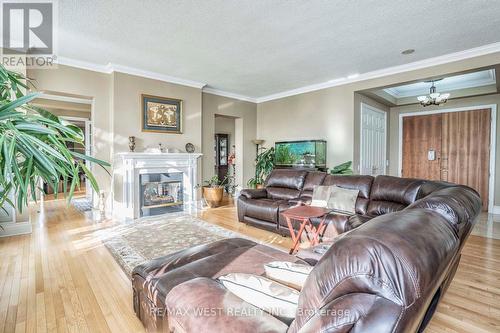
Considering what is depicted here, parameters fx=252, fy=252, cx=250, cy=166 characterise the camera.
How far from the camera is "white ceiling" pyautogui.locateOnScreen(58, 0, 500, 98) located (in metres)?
2.70

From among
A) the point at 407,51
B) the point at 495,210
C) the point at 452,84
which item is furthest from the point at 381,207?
the point at 452,84

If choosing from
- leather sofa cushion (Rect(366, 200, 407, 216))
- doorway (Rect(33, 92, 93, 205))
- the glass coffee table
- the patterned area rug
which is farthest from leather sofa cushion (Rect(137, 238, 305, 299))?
doorway (Rect(33, 92, 93, 205))

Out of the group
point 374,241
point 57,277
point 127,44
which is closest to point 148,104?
point 127,44

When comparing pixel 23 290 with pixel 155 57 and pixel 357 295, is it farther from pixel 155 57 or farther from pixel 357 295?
pixel 155 57

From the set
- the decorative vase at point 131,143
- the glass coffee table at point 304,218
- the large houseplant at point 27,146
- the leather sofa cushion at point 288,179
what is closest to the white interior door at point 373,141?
the leather sofa cushion at point 288,179

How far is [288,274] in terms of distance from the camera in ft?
3.92

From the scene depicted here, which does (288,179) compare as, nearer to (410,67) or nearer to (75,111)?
(410,67)

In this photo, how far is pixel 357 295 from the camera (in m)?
0.64

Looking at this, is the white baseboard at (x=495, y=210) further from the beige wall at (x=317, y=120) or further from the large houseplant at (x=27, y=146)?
the large houseplant at (x=27, y=146)

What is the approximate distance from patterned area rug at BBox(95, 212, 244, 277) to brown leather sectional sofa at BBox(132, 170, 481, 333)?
4.08ft

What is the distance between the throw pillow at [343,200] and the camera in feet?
10.9

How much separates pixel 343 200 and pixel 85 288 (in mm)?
3014

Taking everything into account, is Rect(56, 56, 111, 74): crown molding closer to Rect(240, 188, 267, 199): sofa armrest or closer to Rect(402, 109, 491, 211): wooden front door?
Rect(240, 188, 267, 199): sofa armrest

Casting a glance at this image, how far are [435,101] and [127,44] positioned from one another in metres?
5.48
